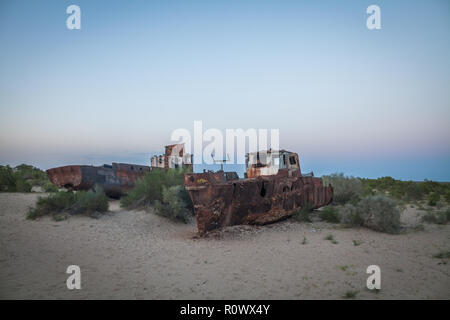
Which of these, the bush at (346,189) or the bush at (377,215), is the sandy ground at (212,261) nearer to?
the bush at (377,215)

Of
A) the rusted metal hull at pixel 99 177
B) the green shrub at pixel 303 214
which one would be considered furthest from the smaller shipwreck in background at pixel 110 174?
the green shrub at pixel 303 214

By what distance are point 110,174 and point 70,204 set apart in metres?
4.22

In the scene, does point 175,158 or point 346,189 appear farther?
point 175,158

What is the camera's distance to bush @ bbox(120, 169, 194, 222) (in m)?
9.44

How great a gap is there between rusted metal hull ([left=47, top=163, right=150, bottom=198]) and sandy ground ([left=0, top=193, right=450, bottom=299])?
3264 millimetres

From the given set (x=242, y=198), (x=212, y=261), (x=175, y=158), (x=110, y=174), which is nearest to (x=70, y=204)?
(x=110, y=174)

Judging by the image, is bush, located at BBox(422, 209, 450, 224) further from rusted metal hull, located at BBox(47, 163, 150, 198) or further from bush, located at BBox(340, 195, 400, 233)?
rusted metal hull, located at BBox(47, 163, 150, 198)

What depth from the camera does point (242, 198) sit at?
26.1 ft

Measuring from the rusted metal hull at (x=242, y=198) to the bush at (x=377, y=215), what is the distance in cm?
189

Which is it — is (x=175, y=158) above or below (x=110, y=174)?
above

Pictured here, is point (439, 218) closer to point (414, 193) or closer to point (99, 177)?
point (414, 193)

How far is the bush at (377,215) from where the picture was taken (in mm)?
7660

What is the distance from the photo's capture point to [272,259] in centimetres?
559
